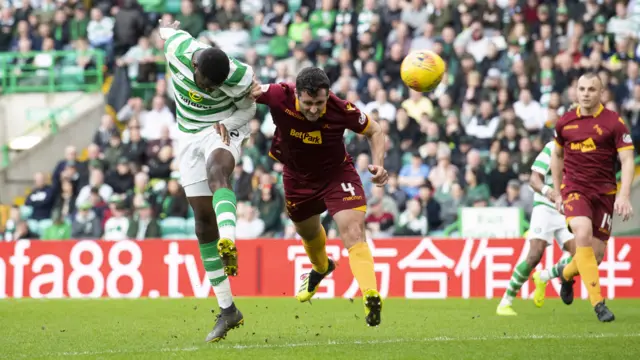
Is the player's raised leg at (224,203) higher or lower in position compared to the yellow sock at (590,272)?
higher

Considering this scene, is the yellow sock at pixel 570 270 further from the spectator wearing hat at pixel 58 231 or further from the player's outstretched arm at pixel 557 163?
the spectator wearing hat at pixel 58 231

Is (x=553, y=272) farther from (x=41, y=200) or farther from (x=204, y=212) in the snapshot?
(x=41, y=200)

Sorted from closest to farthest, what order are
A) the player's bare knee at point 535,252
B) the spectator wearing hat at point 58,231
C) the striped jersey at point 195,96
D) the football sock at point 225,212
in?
1. the football sock at point 225,212
2. the striped jersey at point 195,96
3. the player's bare knee at point 535,252
4. the spectator wearing hat at point 58,231

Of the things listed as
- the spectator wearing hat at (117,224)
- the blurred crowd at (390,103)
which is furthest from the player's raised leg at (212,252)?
the spectator wearing hat at (117,224)

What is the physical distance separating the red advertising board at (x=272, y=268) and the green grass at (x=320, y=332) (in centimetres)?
179

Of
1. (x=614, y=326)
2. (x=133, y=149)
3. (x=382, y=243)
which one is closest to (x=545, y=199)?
(x=614, y=326)

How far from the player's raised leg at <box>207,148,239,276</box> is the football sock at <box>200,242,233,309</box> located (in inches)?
16.5

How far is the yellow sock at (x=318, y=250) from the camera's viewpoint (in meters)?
10.6

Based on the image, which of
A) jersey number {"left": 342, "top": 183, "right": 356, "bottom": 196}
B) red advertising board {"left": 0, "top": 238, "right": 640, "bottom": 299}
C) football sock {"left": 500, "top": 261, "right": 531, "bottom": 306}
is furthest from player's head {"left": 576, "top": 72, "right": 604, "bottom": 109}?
red advertising board {"left": 0, "top": 238, "right": 640, "bottom": 299}

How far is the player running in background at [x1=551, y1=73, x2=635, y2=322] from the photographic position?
36.7 ft

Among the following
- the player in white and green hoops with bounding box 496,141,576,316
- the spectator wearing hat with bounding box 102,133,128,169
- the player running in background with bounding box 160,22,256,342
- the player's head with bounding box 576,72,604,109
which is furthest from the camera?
the spectator wearing hat with bounding box 102,133,128,169

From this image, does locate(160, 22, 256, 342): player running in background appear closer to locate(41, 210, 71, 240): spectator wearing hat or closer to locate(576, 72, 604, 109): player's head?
locate(576, 72, 604, 109): player's head

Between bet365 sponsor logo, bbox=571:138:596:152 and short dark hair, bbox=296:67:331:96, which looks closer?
short dark hair, bbox=296:67:331:96

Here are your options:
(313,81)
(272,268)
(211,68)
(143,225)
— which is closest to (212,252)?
(211,68)
